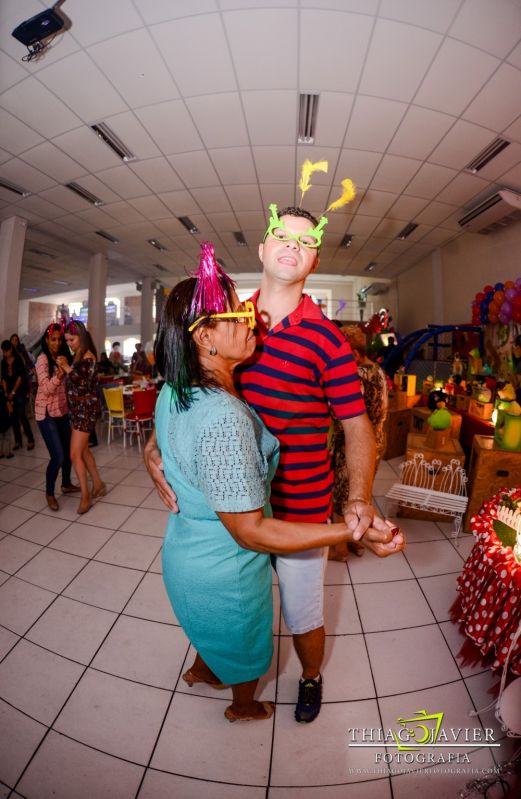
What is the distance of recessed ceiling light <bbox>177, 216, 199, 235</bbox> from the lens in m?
6.18

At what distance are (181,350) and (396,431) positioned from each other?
410 centimetres

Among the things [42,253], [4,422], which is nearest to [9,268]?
[42,253]

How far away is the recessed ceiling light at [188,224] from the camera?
20.3 ft

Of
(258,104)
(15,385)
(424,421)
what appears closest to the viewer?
(258,104)

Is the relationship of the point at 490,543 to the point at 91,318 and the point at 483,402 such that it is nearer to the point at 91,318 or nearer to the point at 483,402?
the point at 483,402

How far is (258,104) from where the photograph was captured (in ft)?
11.0

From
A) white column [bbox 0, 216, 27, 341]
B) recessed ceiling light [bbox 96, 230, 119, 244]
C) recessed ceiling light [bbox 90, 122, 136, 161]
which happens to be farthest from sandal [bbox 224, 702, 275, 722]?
recessed ceiling light [bbox 96, 230, 119, 244]

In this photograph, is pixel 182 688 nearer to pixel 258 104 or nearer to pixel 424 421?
pixel 424 421

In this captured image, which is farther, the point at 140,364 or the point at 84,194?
the point at 140,364

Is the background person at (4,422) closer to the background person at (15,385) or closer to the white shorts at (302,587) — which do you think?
the background person at (15,385)

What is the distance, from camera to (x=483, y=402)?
3.49m

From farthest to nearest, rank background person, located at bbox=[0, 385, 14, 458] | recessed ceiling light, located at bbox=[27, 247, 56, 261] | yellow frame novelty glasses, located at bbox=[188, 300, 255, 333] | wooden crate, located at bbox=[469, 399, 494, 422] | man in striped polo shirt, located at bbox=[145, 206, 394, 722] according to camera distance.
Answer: recessed ceiling light, located at bbox=[27, 247, 56, 261] < background person, located at bbox=[0, 385, 14, 458] < wooden crate, located at bbox=[469, 399, 494, 422] < man in striped polo shirt, located at bbox=[145, 206, 394, 722] < yellow frame novelty glasses, located at bbox=[188, 300, 255, 333]

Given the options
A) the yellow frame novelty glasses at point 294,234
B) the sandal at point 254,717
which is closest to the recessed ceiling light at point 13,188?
the yellow frame novelty glasses at point 294,234

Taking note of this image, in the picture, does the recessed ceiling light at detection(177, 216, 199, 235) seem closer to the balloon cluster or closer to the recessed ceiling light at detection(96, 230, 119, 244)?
the recessed ceiling light at detection(96, 230, 119, 244)
